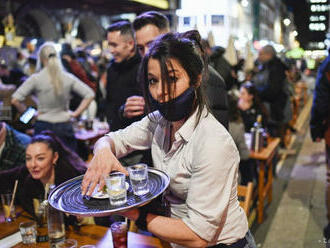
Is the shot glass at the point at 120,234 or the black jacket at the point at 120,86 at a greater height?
the black jacket at the point at 120,86

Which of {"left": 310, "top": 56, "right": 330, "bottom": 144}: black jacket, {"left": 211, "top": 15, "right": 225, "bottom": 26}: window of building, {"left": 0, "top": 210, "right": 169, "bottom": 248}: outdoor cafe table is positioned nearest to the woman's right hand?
{"left": 0, "top": 210, "right": 169, "bottom": 248}: outdoor cafe table

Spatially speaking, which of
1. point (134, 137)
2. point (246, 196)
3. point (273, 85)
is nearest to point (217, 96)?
point (134, 137)

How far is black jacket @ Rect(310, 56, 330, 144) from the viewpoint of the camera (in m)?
3.36

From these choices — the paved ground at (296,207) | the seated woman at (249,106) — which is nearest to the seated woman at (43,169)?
the paved ground at (296,207)

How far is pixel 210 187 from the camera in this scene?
46.5 inches

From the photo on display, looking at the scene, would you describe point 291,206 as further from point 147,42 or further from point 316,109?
point 147,42

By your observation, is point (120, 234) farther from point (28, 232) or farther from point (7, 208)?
point (7, 208)

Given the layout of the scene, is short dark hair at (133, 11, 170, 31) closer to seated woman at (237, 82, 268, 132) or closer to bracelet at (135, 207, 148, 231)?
bracelet at (135, 207, 148, 231)

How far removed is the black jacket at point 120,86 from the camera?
2.68m

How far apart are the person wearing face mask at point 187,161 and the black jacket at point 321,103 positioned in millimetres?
2392

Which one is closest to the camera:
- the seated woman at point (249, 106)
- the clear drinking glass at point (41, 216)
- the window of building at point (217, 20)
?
the clear drinking glass at point (41, 216)

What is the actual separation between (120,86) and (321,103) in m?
2.02

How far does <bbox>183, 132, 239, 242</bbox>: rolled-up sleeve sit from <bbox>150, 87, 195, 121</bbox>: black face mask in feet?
0.50

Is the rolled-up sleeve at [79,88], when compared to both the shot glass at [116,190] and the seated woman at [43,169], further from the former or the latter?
the shot glass at [116,190]
